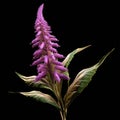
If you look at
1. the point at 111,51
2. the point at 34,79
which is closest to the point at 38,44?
the point at 34,79

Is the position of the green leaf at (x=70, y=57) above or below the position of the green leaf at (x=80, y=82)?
above

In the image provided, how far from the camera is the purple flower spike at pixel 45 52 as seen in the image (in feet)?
9.85

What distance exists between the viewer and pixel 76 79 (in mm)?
3188

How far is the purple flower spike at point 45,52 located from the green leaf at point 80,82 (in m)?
0.14

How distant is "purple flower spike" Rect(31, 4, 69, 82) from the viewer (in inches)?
118

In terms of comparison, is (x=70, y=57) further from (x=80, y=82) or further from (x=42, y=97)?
(x=42, y=97)

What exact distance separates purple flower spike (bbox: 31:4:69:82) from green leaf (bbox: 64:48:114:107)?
137 millimetres

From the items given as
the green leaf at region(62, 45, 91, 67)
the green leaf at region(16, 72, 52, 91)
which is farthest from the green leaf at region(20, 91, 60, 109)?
the green leaf at region(62, 45, 91, 67)

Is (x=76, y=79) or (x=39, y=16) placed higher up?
(x=39, y=16)

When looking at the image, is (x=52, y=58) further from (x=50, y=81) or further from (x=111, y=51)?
(x=111, y=51)

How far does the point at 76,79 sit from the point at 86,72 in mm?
95

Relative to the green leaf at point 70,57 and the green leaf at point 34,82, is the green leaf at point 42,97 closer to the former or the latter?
the green leaf at point 34,82

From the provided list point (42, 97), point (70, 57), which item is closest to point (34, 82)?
point (42, 97)

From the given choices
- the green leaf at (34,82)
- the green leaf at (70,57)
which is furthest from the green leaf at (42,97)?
the green leaf at (70,57)
